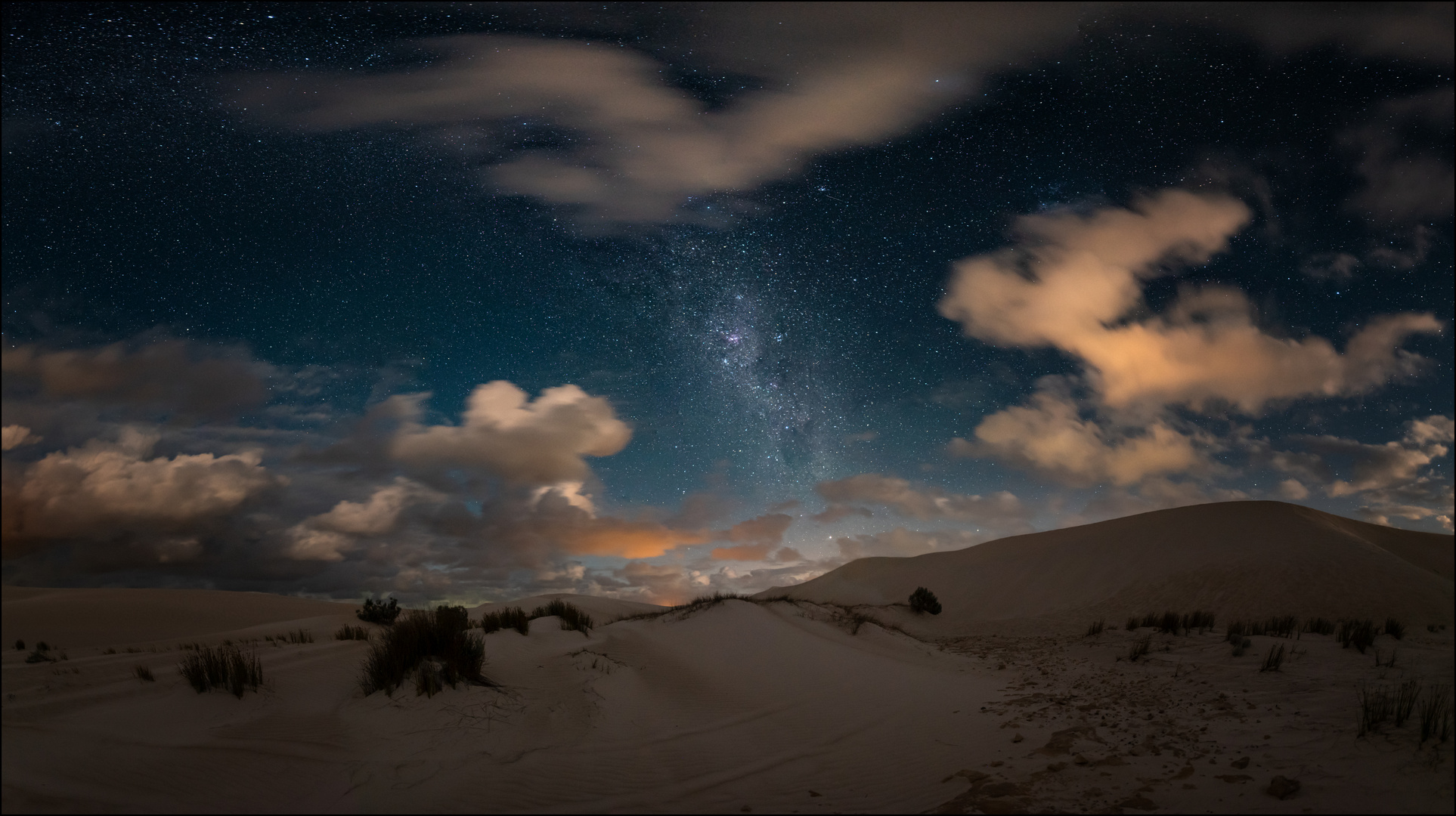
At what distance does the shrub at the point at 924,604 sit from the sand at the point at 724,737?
A: 20.9 meters

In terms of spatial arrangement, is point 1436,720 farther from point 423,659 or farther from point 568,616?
point 568,616

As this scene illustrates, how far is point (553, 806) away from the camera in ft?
16.9

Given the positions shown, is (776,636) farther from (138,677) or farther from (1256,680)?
(138,677)

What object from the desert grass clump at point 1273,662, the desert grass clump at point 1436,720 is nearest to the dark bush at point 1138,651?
the desert grass clump at point 1273,662

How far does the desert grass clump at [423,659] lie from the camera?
7.54 meters

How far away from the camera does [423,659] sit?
789cm

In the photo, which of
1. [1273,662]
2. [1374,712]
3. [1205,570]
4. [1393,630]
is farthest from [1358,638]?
[1205,570]

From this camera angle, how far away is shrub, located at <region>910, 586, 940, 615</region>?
3225 cm

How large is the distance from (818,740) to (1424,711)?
225 inches

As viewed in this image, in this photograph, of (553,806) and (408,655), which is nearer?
(553,806)

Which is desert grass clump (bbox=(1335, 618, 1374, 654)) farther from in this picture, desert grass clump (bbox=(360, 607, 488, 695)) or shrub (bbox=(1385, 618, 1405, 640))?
desert grass clump (bbox=(360, 607, 488, 695))

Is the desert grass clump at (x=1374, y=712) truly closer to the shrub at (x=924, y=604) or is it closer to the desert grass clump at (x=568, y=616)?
the desert grass clump at (x=568, y=616)

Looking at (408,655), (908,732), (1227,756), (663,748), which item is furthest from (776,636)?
(1227,756)

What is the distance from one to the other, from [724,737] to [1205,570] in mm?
36066
